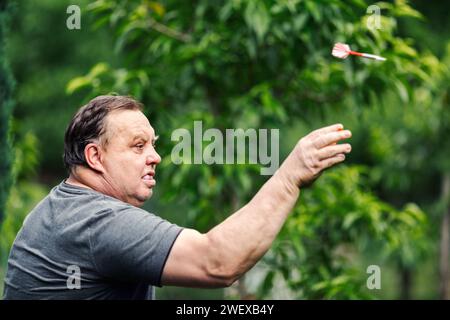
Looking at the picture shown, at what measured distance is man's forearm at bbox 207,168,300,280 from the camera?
6.65 ft

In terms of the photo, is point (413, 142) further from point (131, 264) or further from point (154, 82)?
point (131, 264)

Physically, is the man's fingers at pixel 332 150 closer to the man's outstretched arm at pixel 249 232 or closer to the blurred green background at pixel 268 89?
the man's outstretched arm at pixel 249 232

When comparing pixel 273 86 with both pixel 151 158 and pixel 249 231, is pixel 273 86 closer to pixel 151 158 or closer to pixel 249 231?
pixel 151 158

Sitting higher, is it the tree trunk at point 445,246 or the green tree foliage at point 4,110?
the green tree foliage at point 4,110

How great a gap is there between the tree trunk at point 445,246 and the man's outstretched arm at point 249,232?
6544mm

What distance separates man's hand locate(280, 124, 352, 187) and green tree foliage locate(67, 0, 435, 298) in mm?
1753

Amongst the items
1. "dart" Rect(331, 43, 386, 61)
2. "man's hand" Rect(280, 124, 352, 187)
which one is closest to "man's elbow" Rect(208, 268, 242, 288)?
"man's hand" Rect(280, 124, 352, 187)

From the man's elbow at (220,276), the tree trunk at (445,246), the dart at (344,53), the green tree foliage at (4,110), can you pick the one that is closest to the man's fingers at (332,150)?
the man's elbow at (220,276)

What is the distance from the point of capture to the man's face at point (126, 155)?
7.81ft

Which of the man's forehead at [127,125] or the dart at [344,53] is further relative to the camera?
the dart at [344,53]

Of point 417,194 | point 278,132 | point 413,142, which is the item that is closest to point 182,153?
point 278,132

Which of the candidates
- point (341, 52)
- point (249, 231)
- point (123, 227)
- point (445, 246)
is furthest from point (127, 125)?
point (445, 246)

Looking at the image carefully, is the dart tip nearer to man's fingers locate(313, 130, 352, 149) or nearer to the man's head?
man's fingers locate(313, 130, 352, 149)
